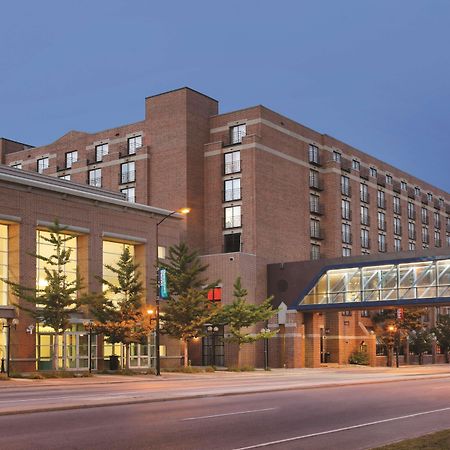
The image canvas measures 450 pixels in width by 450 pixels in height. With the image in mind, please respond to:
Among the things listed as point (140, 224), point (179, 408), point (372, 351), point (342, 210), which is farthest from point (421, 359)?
point (179, 408)

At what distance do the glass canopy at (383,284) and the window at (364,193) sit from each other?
2533 cm

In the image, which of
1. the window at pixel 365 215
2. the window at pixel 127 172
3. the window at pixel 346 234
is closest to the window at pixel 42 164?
the window at pixel 127 172

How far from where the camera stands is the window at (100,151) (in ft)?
281

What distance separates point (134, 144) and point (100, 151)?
19.6 feet

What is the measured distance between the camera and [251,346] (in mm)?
67625

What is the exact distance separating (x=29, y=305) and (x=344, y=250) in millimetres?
45684


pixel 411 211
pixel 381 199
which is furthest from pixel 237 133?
pixel 411 211

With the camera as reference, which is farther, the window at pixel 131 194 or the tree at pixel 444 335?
the tree at pixel 444 335

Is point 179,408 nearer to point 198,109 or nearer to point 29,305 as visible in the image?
point 29,305

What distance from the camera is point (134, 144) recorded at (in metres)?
82.2

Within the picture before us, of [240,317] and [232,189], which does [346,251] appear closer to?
[232,189]

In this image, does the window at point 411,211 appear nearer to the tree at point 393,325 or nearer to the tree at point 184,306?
the tree at point 393,325

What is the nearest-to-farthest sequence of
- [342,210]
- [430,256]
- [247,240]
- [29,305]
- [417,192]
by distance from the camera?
[29,305]
[430,256]
[247,240]
[342,210]
[417,192]

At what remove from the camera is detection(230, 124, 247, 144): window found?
7638 centimetres
